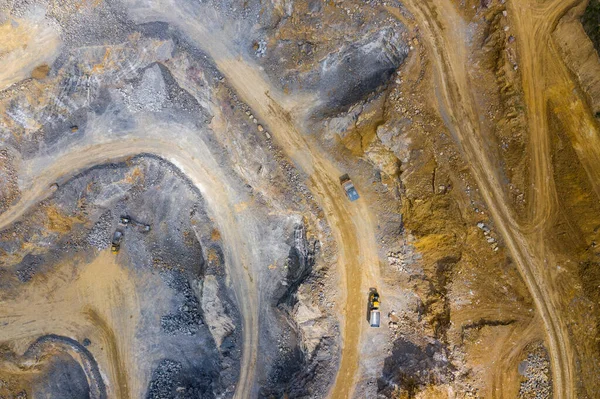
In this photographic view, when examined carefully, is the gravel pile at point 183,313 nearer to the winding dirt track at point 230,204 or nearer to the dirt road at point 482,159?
the winding dirt track at point 230,204

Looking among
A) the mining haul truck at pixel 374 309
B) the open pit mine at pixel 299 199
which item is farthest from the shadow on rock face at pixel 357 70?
the mining haul truck at pixel 374 309

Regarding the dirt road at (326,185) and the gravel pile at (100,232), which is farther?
the gravel pile at (100,232)

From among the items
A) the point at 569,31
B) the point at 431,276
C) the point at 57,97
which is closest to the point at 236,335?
the point at 431,276

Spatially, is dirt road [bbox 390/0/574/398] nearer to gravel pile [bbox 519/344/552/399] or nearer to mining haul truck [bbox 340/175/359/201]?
gravel pile [bbox 519/344/552/399]

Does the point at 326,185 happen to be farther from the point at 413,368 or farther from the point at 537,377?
the point at 537,377

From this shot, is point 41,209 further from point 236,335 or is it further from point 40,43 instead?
point 236,335
